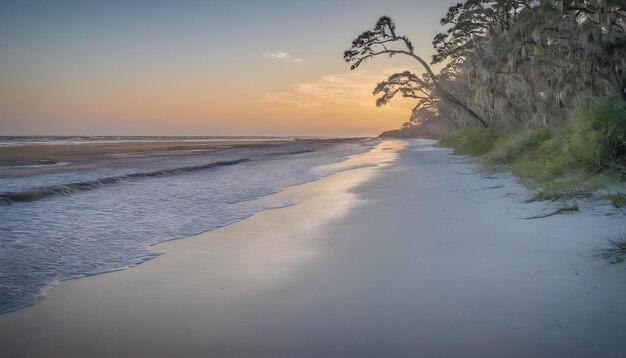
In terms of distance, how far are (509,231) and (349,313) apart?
10.9 feet

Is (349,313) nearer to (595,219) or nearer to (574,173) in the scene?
(595,219)

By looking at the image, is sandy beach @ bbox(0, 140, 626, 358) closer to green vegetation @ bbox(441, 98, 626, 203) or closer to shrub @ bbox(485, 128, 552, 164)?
green vegetation @ bbox(441, 98, 626, 203)

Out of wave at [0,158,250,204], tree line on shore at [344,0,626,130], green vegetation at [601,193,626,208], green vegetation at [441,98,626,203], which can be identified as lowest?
wave at [0,158,250,204]

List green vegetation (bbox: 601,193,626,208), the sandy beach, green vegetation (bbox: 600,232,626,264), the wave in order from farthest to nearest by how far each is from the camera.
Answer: the wave → green vegetation (bbox: 601,193,626,208) → green vegetation (bbox: 600,232,626,264) → the sandy beach

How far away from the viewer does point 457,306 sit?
11.6 feet

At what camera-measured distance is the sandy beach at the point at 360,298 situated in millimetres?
3010

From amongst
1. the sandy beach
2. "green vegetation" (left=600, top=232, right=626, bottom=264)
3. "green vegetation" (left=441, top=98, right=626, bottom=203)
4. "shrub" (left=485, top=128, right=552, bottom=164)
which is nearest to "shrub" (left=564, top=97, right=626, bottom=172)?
"green vegetation" (left=441, top=98, right=626, bottom=203)

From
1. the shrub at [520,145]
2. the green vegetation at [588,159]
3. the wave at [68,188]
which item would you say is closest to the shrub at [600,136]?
the green vegetation at [588,159]

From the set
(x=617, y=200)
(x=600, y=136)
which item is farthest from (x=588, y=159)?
(x=617, y=200)

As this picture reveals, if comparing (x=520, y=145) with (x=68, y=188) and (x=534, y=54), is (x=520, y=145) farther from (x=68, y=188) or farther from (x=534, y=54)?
(x=68, y=188)

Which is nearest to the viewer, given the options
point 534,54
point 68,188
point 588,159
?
point 588,159

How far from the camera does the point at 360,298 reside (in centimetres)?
383

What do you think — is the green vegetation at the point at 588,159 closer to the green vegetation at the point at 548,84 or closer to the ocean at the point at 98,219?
the green vegetation at the point at 548,84

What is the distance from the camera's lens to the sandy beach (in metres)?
3.01
